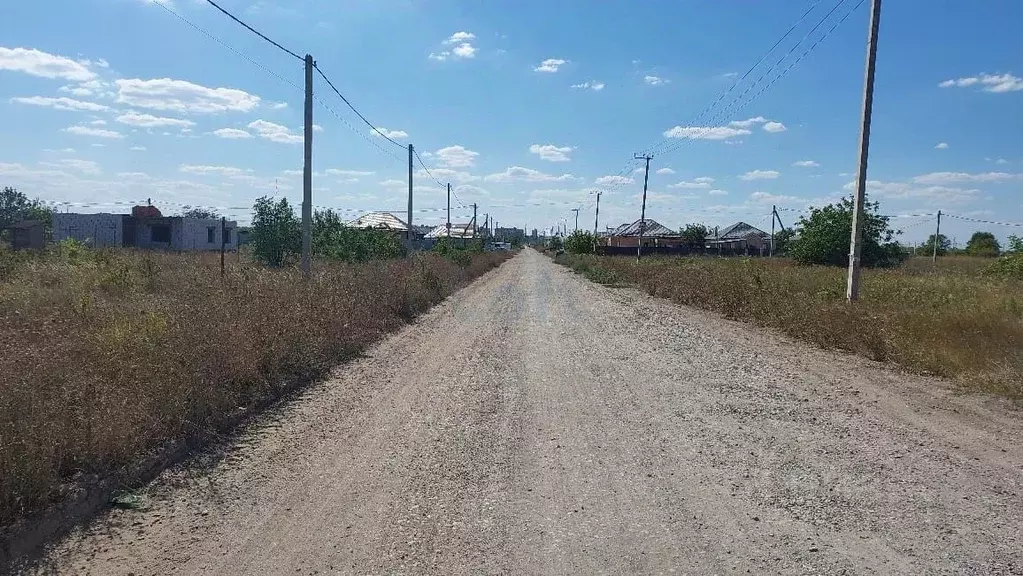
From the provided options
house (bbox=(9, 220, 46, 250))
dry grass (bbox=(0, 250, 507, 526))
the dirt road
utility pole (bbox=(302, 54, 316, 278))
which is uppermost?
utility pole (bbox=(302, 54, 316, 278))

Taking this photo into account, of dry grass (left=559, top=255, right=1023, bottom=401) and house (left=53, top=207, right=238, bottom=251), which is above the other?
house (left=53, top=207, right=238, bottom=251)

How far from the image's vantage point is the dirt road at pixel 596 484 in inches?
168

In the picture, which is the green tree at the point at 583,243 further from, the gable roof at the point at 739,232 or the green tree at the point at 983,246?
the green tree at the point at 983,246

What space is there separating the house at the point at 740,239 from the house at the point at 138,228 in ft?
202

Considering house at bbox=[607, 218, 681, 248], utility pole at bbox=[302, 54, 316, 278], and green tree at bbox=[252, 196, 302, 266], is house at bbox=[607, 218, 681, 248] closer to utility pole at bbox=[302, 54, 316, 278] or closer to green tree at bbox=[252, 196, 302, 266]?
green tree at bbox=[252, 196, 302, 266]

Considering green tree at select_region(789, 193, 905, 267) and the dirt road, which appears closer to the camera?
the dirt road

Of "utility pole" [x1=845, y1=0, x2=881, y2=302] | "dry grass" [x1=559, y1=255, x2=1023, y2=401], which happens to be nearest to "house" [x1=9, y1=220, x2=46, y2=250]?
"dry grass" [x1=559, y1=255, x2=1023, y2=401]

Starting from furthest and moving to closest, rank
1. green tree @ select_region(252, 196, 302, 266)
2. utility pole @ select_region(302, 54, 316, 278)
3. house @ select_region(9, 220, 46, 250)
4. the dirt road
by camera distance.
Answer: house @ select_region(9, 220, 46, 250), green tree @ select_region(252, 196, 302, 266), utility pole @ select_region(302, 54, 316, 278), the dirt road

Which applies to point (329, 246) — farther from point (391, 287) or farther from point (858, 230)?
point (858, 230)

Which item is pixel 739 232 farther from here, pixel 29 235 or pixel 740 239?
pixel 29 235

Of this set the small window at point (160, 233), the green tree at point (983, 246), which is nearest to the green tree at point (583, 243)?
the green tree at point (983, 246)

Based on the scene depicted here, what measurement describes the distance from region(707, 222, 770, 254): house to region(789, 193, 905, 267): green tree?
39.2 m

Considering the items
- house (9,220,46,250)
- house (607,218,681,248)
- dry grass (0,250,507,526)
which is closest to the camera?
dry grass (0,250,507,526)

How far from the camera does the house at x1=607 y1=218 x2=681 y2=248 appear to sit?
3782 inches
